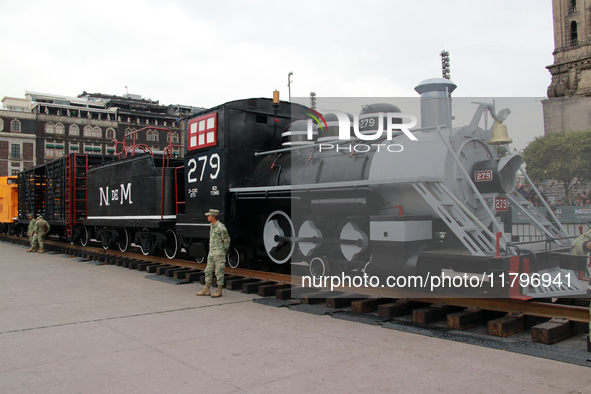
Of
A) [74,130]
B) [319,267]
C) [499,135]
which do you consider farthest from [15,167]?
[499,135]

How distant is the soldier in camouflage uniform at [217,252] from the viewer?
738 centimetres

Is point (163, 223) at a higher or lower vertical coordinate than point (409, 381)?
higher

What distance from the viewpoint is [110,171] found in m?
12.5

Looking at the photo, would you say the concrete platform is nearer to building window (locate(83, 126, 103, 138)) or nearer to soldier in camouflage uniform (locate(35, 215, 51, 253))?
soldier in camouflage uniform (locate(35, 215, 51, 253))

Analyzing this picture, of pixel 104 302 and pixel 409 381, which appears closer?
pixel 409 381

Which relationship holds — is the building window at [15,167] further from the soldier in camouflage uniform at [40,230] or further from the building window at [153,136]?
the soldier in camouflage uniform at [40,230]

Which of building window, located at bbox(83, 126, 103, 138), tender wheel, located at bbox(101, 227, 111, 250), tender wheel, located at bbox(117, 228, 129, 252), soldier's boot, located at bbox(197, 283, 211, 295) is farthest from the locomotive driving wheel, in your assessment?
building window, located at bbox(83, 126, 103, 138)

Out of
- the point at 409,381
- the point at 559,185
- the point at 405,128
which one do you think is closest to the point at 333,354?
the point at 409,381

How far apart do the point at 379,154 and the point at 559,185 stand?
38327 mm

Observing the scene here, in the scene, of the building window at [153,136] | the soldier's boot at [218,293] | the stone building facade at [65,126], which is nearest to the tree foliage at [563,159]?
the soldier's boot at [218,293]

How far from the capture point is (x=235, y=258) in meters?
9.09

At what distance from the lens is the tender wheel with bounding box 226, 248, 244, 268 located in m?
8.99

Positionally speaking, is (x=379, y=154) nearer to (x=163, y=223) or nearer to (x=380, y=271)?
(x=380, y=271)

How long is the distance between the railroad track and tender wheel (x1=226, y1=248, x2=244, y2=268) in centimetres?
35
